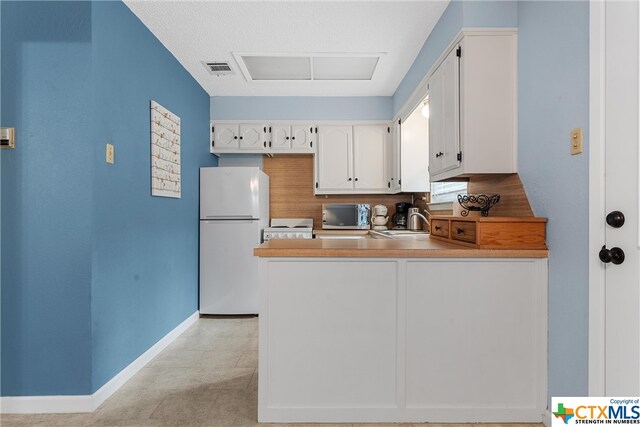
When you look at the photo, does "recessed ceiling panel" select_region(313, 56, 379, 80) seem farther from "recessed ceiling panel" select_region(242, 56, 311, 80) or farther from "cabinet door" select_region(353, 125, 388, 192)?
"cabinet door" select_region(353, 125, 388, 192)

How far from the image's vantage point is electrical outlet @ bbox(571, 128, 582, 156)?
1.61m

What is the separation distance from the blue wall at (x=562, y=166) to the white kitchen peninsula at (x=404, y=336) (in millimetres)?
100

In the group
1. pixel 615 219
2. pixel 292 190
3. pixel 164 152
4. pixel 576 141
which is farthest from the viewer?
pixel 292 190

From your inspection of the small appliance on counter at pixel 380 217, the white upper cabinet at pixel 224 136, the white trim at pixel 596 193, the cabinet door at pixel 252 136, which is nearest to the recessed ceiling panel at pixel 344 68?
the cabinet door at pixel 252 136

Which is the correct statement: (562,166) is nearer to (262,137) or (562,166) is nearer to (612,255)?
(612,255)

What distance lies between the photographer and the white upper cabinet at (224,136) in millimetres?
4387

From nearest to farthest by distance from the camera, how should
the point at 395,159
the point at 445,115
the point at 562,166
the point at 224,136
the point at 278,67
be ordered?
1. the point at 562,166
2. the point at 445,115
3. the point at 278,67
4. the point at 395,159
5. the point at 224,136

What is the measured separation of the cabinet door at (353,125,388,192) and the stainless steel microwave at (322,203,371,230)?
25 centimetres

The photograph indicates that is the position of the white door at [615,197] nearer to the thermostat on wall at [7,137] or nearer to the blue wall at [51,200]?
the blue wall at [51,200]

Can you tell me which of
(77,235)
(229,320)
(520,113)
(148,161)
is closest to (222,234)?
(229,320)

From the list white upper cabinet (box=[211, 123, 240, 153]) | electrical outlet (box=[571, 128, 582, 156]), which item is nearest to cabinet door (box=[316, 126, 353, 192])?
white upper cabinet (box=[211, 123, 240, 153])

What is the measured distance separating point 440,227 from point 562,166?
2.92 ft

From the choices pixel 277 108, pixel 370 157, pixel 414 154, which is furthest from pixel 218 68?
pixel 414 154

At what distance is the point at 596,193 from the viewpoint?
151 cm
